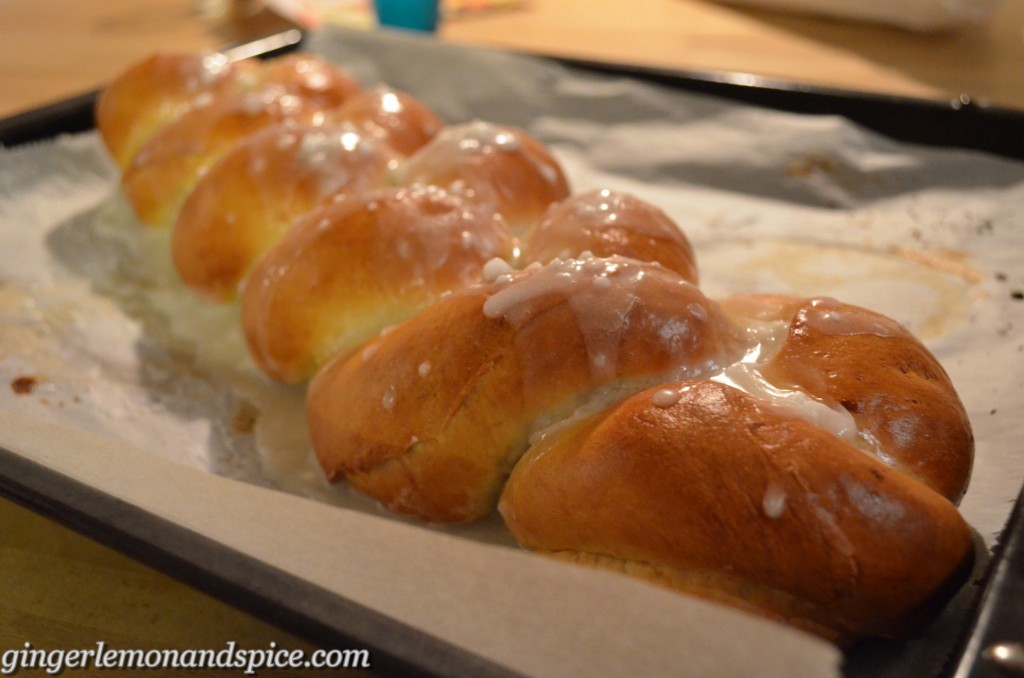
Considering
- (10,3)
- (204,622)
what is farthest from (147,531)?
(10,3)

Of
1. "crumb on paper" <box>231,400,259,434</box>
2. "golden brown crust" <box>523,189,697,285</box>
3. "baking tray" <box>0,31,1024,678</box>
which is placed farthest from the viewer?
"crumb on paper" <box>231,400,259,434</box>

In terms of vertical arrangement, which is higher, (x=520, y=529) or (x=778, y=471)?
(x=778, y=471)

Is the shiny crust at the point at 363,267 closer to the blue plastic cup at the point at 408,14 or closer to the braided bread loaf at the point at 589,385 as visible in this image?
the braided bread loaf at the point at 589,385

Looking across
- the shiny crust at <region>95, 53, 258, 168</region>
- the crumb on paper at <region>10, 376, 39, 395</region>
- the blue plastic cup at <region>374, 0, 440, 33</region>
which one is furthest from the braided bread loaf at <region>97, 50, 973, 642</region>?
the blue plastic cup at <region>374, 0, 440, 33</region>

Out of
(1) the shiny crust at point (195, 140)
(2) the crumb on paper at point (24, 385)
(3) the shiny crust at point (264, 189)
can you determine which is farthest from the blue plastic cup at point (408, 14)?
(2) the crumb on paper at point (24, 385)

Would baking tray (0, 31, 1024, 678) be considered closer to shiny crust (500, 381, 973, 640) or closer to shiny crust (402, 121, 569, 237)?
shiny crust (500, 381, 973, 640)

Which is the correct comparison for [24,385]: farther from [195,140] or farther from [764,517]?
[764,517]

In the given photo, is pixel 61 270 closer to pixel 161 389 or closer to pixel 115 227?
pixel 115 227
